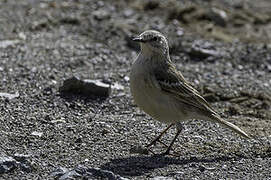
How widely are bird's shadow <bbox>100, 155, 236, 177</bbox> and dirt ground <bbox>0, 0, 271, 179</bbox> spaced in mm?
15

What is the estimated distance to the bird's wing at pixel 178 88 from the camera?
9914mm

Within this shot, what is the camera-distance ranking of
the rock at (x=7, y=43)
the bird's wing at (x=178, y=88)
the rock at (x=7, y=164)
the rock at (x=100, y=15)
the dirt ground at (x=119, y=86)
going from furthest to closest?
the rock at (x=100, y=15)
the rock at (x=7, y=43)
the bird's wing at (x=178, y=88)
the dirt ground at (x=119, y=86)
the rock at (x=7, y=164)

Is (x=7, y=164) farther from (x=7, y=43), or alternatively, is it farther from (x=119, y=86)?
(x=7, y=43)

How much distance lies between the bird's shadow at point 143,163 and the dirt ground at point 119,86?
0.6 inches

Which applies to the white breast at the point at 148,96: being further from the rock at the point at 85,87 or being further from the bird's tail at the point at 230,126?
the rock at the point at 85,87

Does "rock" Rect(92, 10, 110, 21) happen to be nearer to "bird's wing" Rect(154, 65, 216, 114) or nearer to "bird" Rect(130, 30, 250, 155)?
"bird" Rect(130, 30, 250, 155)

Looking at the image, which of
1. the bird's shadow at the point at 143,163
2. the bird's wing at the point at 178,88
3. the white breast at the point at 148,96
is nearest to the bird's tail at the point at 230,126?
the bird's wing at the point at 178,88

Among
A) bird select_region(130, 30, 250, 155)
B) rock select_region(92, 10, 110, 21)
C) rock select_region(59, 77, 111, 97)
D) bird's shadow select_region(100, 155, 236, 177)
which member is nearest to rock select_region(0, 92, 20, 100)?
rock select_region(59, 77, 111, 97)

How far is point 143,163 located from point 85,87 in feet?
10.3

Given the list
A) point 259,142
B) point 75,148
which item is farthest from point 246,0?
point 75,148

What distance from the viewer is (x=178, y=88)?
10.1m

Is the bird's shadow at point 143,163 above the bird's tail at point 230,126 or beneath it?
beneath

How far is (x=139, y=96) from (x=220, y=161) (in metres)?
1.39

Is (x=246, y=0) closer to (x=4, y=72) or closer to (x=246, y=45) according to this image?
(x=246, y=45)
